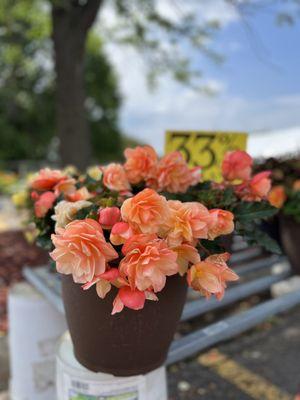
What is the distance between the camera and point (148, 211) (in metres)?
0.95

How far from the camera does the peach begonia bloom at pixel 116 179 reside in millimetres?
1325

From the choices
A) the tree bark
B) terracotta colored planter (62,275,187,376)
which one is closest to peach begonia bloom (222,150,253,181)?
terracotta colored planter (62,275,187,376)

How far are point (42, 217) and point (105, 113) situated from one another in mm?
13948

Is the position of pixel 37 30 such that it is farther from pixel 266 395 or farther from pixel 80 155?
pixel 266 395

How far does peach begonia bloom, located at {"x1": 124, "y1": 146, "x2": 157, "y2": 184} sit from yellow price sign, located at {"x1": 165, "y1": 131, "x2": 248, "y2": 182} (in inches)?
19.0

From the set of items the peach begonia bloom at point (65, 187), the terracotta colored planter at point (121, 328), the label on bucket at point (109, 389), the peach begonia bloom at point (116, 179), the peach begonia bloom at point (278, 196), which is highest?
the peach begonia bloom at point (116, 179)

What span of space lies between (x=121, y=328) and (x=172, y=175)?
51cm

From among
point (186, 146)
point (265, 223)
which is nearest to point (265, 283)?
point (265, 223)

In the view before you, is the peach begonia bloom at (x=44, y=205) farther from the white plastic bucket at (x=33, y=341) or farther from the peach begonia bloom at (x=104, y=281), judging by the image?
the white plastic bucket at (x=33, y=341)

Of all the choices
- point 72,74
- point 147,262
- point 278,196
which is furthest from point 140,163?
point 72,74

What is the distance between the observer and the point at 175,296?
1128mm

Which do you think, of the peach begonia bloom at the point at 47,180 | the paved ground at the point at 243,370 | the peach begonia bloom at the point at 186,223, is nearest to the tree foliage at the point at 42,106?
the paved ground at the point at 243,370

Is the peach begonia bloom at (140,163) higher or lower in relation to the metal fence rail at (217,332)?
higher

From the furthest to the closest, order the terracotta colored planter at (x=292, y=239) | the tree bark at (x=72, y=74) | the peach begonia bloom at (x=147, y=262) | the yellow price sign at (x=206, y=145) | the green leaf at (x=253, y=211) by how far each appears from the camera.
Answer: the tree bark at (x=72, y=74)
the terracotta colored planter at (x=292, y=239)
the yellow price sign at (x=206, y=145)
the green leaf at (x=253, y=211)
the peach begonia bloom at (x=147, y=262)
